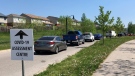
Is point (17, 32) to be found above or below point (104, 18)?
below

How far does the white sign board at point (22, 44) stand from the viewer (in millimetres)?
5727

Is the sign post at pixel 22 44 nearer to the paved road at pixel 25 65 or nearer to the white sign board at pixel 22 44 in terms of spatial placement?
the white sign board at pixel 22 44

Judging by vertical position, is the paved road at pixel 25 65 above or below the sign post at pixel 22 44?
below

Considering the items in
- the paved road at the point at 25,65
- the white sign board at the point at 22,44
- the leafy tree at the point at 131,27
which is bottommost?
the paved road at the point at 25,65

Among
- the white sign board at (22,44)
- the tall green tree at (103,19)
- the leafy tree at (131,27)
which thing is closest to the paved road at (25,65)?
the white sign board at (22,44)

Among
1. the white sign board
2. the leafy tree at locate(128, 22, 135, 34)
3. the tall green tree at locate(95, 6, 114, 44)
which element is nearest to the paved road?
the white sign board

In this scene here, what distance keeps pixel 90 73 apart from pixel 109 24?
19.4 meters

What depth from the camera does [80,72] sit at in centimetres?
826

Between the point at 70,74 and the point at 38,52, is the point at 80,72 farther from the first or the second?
the point at 38,52

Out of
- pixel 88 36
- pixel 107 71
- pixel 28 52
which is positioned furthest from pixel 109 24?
pixel 28 52

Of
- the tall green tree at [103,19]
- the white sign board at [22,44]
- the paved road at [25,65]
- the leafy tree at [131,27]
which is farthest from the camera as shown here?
the leafy tree at [131,27]

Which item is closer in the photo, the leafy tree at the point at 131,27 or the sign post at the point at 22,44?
the sign post at the point at 22,44

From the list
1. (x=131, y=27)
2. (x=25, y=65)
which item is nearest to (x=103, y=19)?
(x=25, y=65)

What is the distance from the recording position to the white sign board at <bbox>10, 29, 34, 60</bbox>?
573 cm
